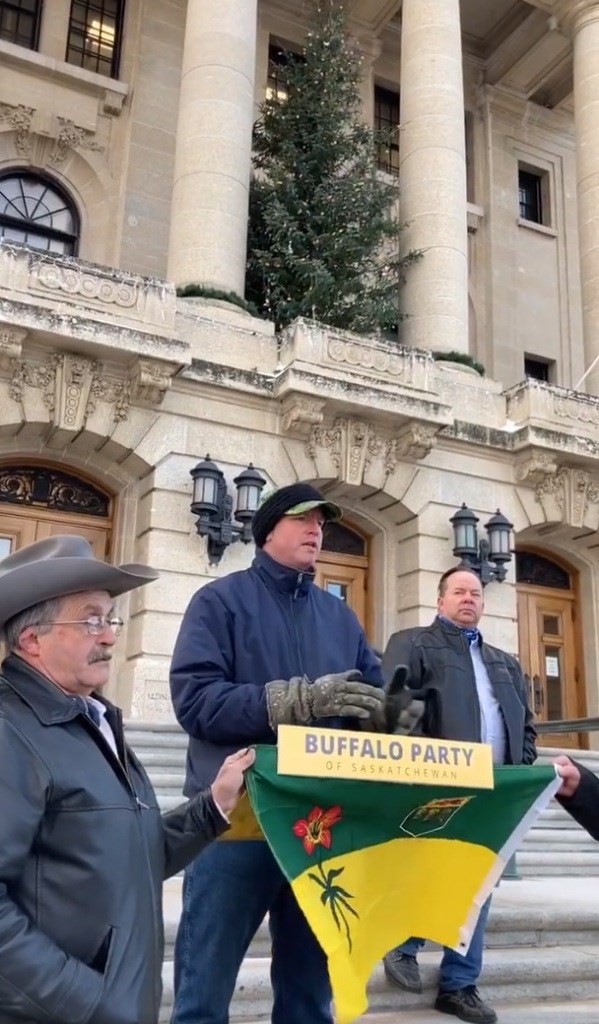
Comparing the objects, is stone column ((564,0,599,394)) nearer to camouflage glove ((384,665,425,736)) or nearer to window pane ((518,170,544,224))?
window pane ((518,170,544,224))

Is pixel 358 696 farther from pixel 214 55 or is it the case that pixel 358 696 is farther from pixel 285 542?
pixel 214 55

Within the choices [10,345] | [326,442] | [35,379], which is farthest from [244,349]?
[10,345]

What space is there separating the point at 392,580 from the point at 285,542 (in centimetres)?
1034

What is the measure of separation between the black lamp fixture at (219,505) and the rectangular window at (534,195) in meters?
13.4

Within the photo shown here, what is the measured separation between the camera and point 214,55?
13883mm

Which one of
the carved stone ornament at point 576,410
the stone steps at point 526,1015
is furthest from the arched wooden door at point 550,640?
the stone steps at point 526,1015

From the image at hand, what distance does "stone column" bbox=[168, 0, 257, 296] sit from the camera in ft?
42.9

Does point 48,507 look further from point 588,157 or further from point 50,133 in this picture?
point 588,157

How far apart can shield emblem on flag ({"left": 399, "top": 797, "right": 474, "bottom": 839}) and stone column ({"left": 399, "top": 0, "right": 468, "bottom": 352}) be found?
38.8 ft

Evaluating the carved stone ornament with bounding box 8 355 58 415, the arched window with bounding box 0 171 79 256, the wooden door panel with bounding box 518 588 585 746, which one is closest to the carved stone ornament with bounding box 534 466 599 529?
the wooden door panel with bounding box 518 588 585 746

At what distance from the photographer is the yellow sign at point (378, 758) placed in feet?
9.23

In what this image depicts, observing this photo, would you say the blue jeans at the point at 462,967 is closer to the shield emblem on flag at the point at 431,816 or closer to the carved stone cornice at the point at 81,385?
the shield emblem on flag at the point at 431,816

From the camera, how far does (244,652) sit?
3.31 meters

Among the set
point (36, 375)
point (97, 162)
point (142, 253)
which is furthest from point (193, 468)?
point (97, 162)
